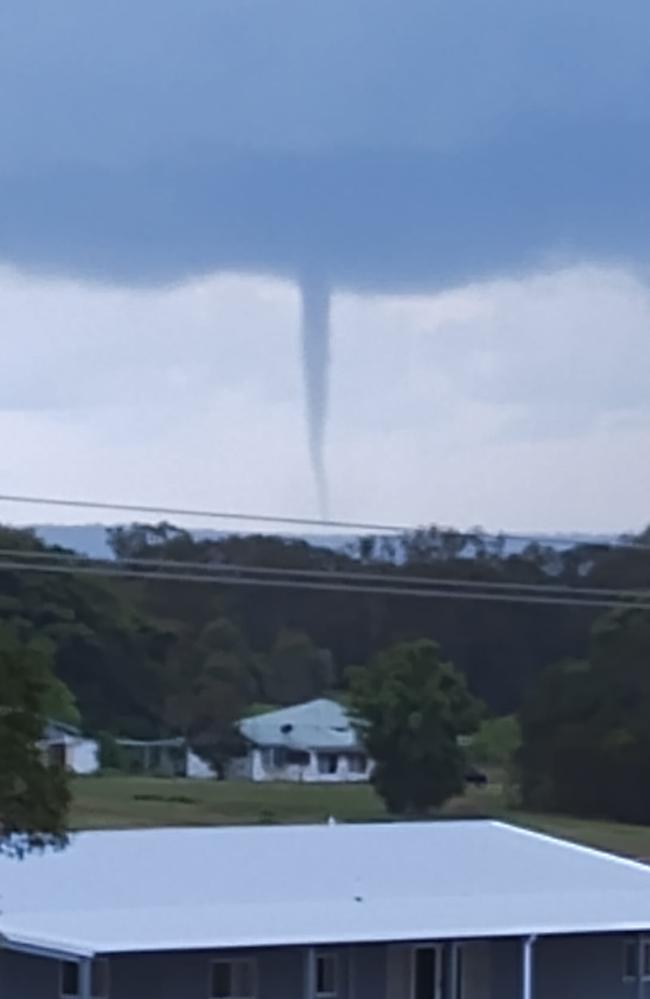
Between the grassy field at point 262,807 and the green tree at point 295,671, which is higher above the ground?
the green tree at point 295,671

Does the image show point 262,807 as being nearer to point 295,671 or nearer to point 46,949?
point 295,671

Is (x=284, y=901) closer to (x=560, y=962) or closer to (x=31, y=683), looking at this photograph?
(x=560, y=962)

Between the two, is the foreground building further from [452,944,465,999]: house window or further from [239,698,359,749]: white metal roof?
[239,698,359,749]: white metal roof

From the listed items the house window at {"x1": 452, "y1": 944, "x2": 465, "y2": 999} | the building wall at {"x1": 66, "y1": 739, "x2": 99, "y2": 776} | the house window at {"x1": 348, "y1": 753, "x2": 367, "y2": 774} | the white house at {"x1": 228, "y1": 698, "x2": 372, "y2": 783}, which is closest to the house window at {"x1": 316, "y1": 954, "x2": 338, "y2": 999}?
the house window at {"x1": 452, "y1": 944, "x2": 465, "y2": 999}

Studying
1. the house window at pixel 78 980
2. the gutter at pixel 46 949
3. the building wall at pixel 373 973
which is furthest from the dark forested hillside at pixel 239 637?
the gutter at pixel 46 949

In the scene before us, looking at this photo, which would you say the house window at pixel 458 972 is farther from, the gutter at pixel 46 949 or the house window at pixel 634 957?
the gutter at pixel 46 949

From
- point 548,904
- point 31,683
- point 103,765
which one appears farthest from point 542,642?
point 31,683
